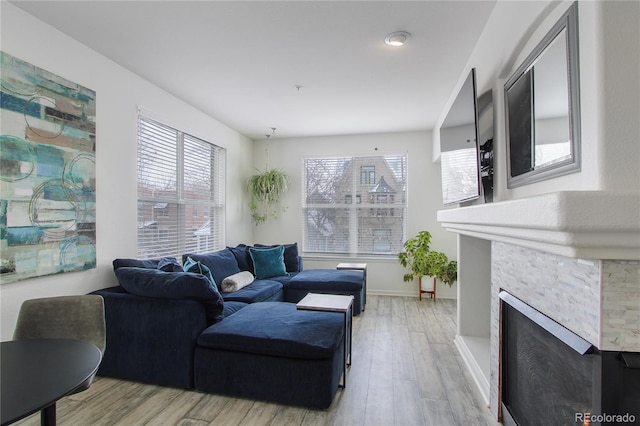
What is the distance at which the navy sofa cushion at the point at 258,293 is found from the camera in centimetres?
321

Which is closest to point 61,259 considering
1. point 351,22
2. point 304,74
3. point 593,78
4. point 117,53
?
point 117,53

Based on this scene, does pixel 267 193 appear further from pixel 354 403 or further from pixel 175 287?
pixel 354 403

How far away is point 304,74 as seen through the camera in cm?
299

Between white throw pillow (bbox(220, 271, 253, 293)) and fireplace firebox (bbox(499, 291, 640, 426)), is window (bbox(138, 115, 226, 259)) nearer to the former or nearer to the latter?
white throw pillow (bbox(220, 271, 253, 293))

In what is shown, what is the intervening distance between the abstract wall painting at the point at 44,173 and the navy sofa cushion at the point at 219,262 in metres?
1.09

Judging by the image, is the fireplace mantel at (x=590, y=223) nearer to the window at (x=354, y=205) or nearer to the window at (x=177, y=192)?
the window at (x=177, y=192)

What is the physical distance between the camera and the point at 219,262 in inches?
147

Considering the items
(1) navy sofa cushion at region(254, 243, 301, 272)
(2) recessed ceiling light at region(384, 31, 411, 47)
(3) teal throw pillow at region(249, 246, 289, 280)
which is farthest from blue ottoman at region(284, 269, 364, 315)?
(2) recessed ceiling light at region(384, 31, 411, 47)

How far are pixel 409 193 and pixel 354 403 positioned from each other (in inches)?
140

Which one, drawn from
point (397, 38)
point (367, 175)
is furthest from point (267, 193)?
point (397, 38)

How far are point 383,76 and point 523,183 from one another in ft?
6.02

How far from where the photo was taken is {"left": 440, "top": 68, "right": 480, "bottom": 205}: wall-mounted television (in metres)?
2.11

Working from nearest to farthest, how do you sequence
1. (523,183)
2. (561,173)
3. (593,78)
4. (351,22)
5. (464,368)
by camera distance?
(593,78) < (561,173) < (523,183) < (351,22) < (464,368)

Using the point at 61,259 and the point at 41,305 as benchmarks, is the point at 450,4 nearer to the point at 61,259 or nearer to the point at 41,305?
the point at 41,305
